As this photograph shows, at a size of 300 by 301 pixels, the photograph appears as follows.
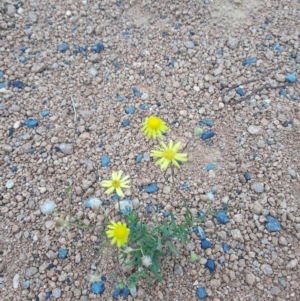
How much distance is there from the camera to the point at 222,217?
8.21 ft

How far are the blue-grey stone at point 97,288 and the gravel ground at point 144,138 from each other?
0.03 metres

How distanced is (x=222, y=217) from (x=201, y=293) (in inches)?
17.2


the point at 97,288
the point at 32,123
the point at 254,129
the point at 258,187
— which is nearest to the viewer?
the point at 97,288

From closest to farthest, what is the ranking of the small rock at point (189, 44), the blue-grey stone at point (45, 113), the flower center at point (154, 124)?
the flower center at point (154, 124) → the blue-grey stone at point (45, 113) → the small rock at point (189, 44)

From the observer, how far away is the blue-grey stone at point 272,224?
245 centimetres

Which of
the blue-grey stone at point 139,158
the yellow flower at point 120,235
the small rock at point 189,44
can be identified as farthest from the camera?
the small rock at point 189,44

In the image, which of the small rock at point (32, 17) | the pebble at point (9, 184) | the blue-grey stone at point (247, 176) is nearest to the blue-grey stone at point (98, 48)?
the small rock at point (32, 17)

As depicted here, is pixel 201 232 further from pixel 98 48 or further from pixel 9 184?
pixel 98 48

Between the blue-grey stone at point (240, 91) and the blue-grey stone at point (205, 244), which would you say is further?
the blue-grey stone at point (240, 91)

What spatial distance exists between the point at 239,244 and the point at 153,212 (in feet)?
1.67

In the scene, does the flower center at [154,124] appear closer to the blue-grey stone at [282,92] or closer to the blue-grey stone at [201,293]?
the blue-grey stone at [201,293]

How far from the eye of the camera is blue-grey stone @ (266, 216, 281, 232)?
8.05 ft

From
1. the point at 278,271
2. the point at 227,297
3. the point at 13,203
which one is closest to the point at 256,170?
the point at 278,271

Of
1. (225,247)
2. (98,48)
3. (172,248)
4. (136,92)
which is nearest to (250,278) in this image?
(225,247)
